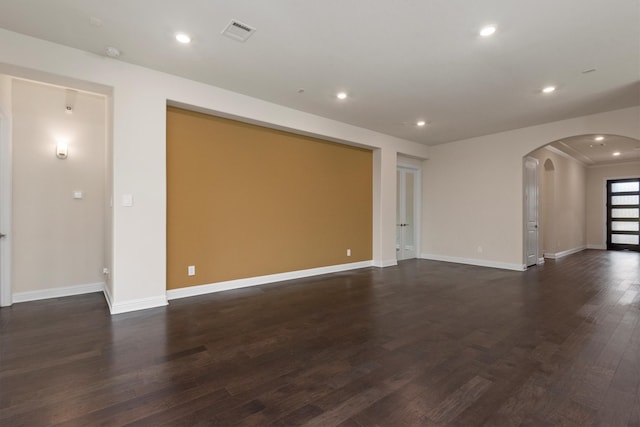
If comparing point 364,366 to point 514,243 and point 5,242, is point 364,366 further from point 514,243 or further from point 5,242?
point 514,243

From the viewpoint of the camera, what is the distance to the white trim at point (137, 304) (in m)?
3.51

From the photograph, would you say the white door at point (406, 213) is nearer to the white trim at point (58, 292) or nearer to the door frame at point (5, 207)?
the white trim at point (58, 292)

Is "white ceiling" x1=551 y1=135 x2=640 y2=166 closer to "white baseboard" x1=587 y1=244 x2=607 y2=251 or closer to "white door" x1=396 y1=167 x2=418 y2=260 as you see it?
"white baseboard" x1=587 y1=244 x2=607 y2=251

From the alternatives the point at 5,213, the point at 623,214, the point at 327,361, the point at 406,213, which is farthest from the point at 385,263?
the point at 623,214

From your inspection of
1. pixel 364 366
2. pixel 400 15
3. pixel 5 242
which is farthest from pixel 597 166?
pixel 5 242

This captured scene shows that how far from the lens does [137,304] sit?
3643 mm

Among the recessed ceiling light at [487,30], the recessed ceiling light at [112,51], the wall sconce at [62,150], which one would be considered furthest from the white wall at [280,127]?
the recessed ceiling light at [487,30]

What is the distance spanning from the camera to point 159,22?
2.83 m

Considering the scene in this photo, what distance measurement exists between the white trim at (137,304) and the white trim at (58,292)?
0.88 m

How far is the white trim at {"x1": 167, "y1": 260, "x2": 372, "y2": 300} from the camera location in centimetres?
422

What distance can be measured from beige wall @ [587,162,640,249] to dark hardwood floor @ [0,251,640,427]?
7.75m

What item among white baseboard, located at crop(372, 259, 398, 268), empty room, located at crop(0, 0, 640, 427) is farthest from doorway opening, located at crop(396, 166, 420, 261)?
empty room, located at crop(0, 0, 640, 427)

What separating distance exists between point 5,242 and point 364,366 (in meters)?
4.52

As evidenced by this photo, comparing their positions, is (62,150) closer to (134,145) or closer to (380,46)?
(134,145)
